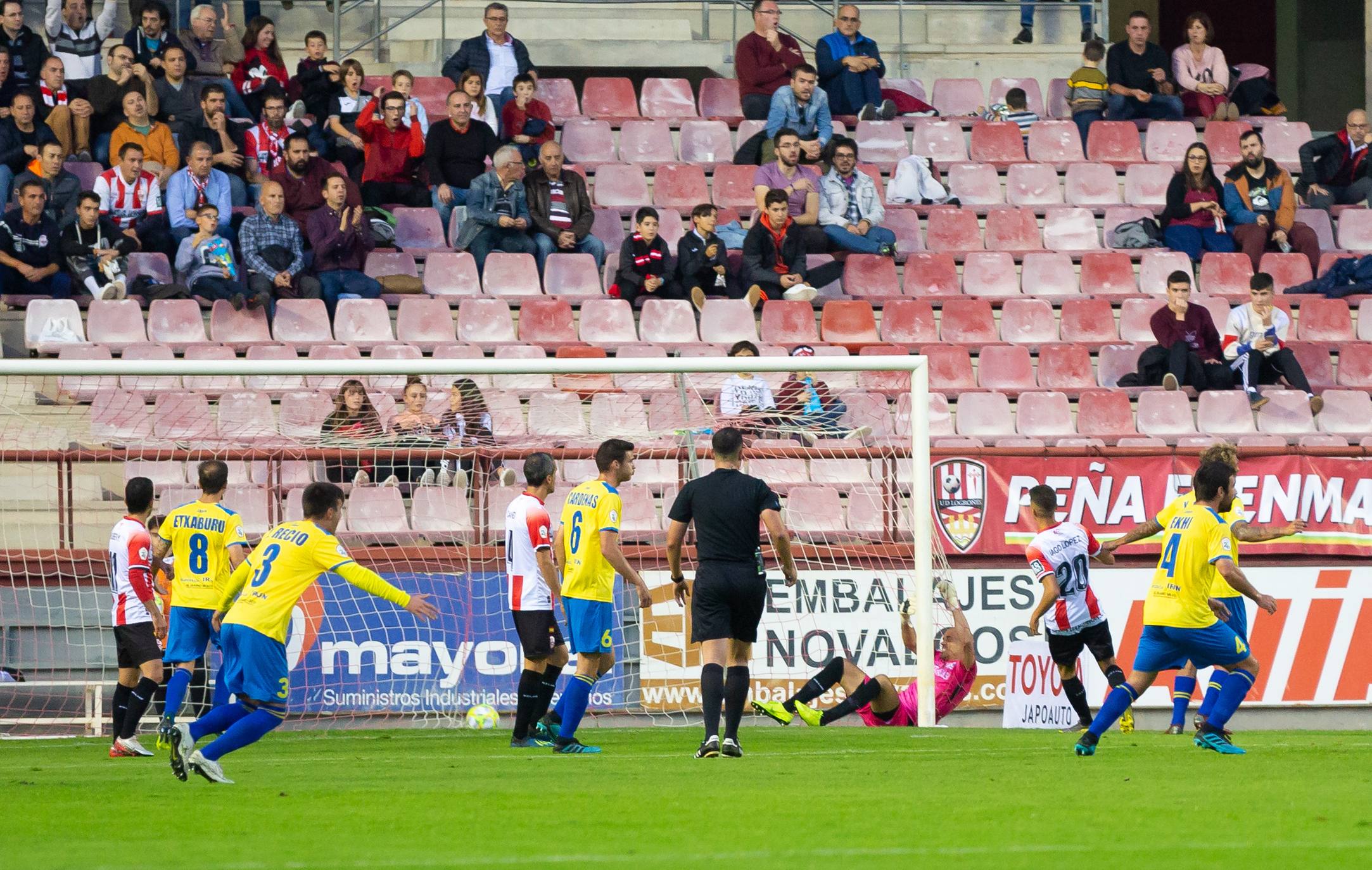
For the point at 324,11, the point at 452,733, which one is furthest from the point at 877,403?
the point at 324,11

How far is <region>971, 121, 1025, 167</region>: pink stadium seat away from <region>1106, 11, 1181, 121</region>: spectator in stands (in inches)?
50.6

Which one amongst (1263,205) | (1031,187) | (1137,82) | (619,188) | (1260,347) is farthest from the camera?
(1137,82)

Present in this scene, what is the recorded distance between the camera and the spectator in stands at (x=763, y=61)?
760 inches

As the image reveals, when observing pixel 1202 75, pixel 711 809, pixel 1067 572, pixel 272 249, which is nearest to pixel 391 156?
pixel 272 249

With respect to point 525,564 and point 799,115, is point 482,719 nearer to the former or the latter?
point 525,564

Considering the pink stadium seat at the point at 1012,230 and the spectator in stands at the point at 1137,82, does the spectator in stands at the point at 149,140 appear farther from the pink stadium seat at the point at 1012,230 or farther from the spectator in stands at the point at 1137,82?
the spectator in stands at the point at 1137,82

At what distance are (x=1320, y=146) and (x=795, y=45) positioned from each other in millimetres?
5964

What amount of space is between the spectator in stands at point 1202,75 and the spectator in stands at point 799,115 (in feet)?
15.5

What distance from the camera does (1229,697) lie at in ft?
32.2

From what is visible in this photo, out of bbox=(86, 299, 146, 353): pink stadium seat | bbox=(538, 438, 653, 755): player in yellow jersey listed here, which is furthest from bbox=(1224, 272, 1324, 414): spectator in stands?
bbox=(86, 299, 146, 353): pink stadium seat

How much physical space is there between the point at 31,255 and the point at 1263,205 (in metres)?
12.5

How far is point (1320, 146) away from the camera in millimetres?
19766

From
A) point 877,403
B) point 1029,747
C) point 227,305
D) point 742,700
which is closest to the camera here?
point 742,700

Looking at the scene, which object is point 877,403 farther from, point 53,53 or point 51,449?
point 53,53
